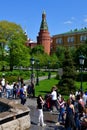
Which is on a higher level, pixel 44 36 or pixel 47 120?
pixel 44 36

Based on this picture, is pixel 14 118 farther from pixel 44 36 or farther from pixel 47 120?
pixel 44 36

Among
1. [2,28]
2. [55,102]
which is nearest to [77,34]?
[2,28]

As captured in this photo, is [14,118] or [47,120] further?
[47,120]

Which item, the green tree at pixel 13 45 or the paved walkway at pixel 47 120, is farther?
the green tree at pixel 13 45

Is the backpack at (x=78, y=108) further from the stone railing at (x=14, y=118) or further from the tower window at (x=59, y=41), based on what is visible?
the tower window at (x=59, y=41)

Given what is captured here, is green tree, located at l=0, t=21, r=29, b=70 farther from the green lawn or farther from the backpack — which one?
the backpack

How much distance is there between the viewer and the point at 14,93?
95.1 feet

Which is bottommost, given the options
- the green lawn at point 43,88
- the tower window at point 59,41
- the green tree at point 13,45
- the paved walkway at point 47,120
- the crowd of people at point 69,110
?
the paved walkway at point 47,120

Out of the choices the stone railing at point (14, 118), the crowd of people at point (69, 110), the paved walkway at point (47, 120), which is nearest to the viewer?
the stone railing at point (14, 118)

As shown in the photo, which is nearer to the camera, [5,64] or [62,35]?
[5,64]

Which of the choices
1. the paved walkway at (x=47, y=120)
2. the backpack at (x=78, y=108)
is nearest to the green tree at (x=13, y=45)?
the paved walkway at (x=47, y=120)

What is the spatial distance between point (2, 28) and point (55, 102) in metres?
56.6

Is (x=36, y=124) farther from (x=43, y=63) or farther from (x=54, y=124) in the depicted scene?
(x=43, y=63)

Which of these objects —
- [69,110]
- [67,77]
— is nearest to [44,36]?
[67,77]
